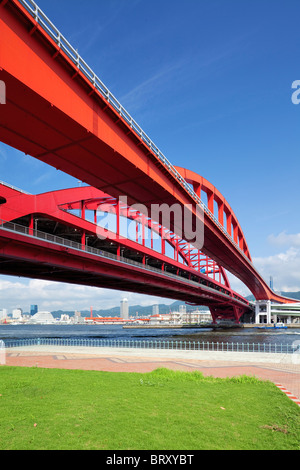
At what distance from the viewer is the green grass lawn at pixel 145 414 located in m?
6.77

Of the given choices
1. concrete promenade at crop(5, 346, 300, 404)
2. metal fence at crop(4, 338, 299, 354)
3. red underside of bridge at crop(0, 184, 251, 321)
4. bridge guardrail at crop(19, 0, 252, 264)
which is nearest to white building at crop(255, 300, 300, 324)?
red underside of bridge at crop(0, 184, 251, 321)

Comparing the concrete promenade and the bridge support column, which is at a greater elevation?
the concrete promenade

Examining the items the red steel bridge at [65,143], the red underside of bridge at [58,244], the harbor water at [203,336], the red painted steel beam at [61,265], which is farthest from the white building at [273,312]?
the red steel bridge at [65,143]

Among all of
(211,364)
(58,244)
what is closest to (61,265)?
(58,244)

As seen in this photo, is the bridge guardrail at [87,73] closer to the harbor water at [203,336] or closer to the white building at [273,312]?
the harbor water at [203,336]

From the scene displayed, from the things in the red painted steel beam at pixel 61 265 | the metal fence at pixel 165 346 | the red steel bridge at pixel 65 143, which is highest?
the red steel bridge at pixel 65 143

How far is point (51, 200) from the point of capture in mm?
35250

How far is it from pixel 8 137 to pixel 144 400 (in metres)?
11.3

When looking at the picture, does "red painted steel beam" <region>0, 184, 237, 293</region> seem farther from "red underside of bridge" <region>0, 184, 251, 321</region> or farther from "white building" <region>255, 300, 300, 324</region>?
"white building" <region>255, 300, 300, 324</region>

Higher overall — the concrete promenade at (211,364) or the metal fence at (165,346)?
the concrete promenade at (211,364)

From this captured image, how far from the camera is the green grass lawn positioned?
677 cm

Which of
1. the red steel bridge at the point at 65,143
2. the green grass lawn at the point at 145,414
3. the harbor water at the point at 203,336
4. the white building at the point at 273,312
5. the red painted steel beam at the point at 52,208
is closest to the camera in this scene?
the green grass lawn at the point at 145,414
